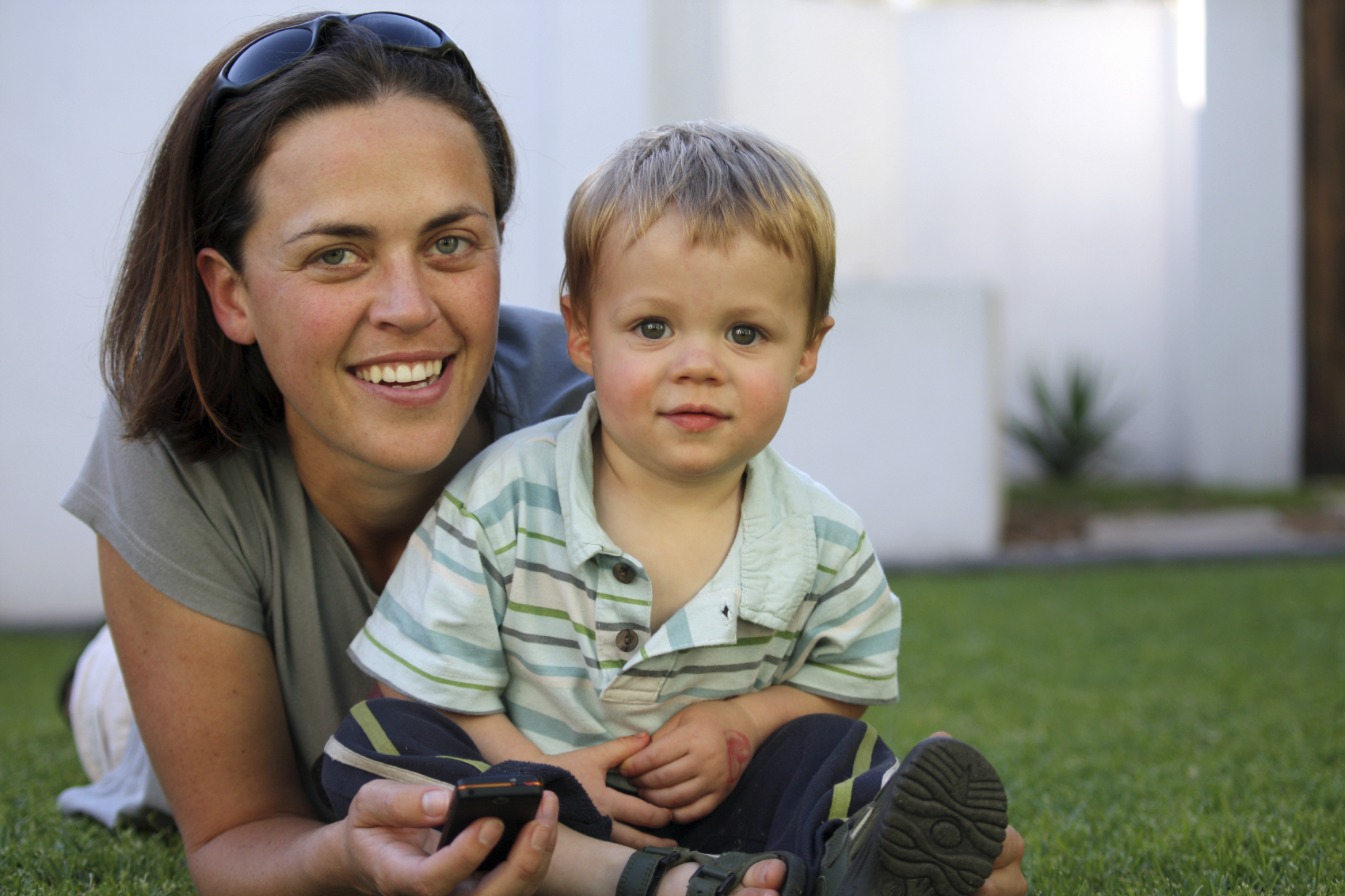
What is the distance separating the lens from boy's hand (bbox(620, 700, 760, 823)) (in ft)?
5.38

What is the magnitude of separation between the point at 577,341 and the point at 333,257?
1.22 ft

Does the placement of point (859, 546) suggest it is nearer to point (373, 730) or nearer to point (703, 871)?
point (703, 871)

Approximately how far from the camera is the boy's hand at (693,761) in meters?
1.64

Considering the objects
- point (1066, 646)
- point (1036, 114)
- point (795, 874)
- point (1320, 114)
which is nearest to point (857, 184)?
point (1036, 114)

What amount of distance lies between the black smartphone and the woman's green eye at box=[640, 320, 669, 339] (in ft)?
2.09

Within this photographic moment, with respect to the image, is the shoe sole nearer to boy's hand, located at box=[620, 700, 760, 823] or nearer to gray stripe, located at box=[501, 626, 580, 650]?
boy's hand, located at box=[620, 700, 760, 823]

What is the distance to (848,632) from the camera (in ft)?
5.84

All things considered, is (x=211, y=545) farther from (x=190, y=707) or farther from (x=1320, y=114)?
(x=1320, y=114)

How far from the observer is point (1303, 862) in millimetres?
1839

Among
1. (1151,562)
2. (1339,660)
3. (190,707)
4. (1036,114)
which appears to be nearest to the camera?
(190,707)

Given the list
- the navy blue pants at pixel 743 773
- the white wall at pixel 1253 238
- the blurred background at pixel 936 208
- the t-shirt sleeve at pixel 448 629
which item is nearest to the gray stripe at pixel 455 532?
the t-shirt sleeve at pixel 448 629

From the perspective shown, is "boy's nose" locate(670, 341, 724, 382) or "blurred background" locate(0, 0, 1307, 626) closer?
"boy's nose" locate(670, 341, 724, 382)

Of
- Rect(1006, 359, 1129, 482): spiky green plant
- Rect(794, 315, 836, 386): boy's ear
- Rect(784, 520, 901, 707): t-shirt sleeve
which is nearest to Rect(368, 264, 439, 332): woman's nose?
Rect(794, 315, 836, 386): boy's ear

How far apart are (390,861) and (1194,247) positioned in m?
8.75
